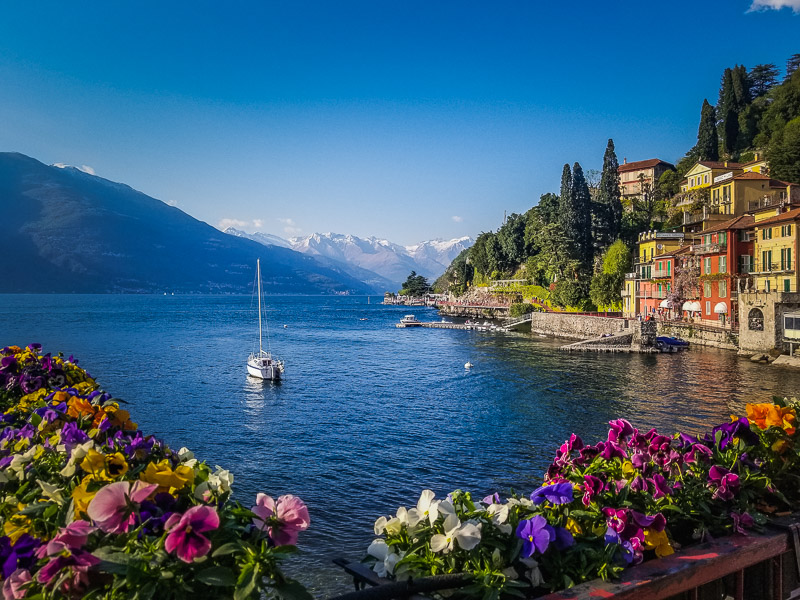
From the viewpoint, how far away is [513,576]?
2.90 m

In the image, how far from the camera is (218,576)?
2129mm

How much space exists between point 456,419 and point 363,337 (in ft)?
165

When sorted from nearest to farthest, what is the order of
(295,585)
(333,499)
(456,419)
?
1. (295,585)
2. (333,499)
3. (456,419)

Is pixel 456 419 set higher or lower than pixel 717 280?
lower

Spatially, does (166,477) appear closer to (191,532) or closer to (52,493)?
(191,532)

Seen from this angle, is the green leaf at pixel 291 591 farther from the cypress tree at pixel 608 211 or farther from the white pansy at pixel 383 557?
the cypress tree at pixel 608 211

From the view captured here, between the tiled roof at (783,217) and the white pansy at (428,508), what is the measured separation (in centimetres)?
4947

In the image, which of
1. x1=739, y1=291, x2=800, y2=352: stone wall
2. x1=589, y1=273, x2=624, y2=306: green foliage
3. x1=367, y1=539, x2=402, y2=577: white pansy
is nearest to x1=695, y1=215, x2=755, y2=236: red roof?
x1=739, y1=291, x2=800, y2=352: stone wall

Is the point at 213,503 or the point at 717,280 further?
the point at 717,280

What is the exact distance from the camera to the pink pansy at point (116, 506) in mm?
2248

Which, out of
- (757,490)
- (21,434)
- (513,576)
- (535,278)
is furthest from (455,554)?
(535,278)

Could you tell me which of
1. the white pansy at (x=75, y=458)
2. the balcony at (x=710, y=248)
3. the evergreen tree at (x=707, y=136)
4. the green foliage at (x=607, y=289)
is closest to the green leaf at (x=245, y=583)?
the white pansy at (x=75, y=458)

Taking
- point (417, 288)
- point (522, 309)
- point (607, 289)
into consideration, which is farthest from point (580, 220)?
point (417, 288)

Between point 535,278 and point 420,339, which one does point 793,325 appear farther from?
point 535,278
